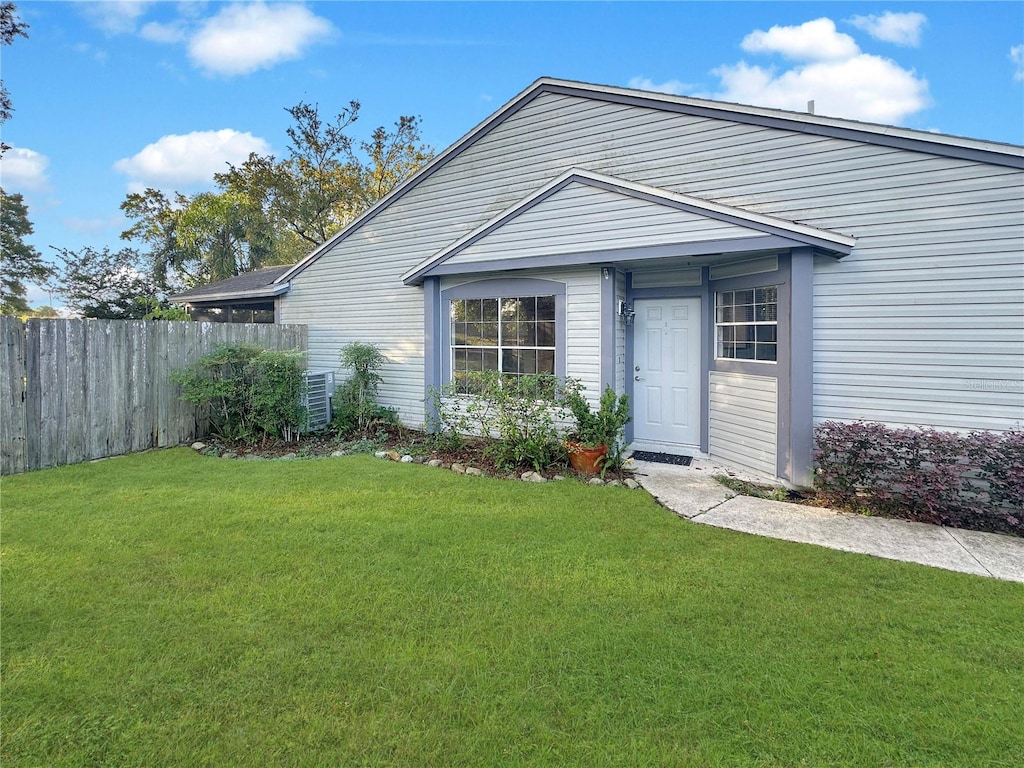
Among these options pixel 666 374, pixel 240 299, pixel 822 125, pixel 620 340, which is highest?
pixel 822 125

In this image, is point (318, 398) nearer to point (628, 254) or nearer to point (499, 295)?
point (499, 295)

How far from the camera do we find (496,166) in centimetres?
803

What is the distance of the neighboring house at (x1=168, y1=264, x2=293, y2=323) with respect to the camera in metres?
10.3

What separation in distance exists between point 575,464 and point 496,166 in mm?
5230

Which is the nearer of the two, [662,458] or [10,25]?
[662,458]

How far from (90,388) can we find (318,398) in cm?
318

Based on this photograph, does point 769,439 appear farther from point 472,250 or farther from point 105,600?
point 105,600

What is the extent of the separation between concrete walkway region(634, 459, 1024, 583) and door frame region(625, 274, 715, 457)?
154 centimetres

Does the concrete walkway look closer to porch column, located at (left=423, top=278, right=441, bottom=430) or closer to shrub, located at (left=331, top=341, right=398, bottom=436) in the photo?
porch column, located at (left=423, top=278, right=441, bottom=430)

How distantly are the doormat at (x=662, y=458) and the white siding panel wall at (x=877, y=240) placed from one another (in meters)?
1.42

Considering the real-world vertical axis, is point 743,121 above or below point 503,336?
above

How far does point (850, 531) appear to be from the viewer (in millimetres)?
4223

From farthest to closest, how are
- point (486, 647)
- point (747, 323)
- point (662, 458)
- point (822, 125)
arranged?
point (662, 458)
point (747, 323)
point (822, 125)
point (486, 647)

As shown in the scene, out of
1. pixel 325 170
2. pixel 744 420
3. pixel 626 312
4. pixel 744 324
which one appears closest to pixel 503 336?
pixel 626 312
